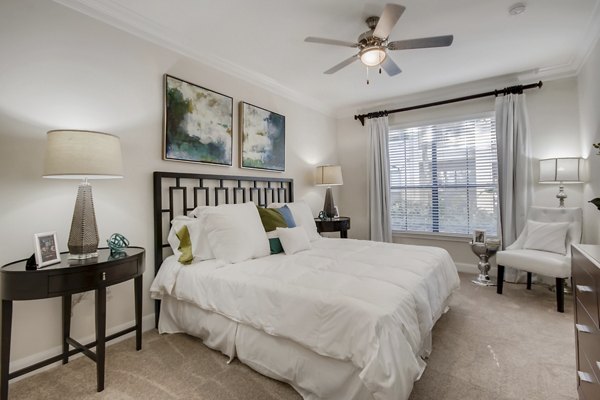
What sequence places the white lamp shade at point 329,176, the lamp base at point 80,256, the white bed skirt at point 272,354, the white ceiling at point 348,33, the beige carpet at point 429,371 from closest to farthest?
the white bed skirt at point 272,354 < the beige carpet at point 429,371 < the lamp base at point 80,256 < the white ceiling at point 348,33 < the white lamp shade at point 329,176

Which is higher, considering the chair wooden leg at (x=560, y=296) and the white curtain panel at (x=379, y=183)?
the white curtain panel at (x=379, y=183)

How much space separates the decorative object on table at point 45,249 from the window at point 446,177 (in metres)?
4.33

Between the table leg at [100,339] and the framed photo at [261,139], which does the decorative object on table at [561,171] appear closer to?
the framed photo at [261,139]

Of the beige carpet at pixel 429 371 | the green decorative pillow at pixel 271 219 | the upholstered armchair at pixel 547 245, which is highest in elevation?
the green decorative pillow at pixel 271 219

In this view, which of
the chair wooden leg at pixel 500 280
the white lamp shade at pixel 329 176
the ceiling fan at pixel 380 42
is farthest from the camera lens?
the white lamp shade at pixel 329 176

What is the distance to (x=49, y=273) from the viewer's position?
154cm

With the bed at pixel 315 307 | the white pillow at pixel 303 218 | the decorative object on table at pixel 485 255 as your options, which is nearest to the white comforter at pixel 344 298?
the bed at pixel 315 307

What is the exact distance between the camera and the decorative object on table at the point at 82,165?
1662 millimetres

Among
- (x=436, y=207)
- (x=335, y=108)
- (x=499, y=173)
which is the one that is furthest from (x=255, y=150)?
(x=499, y=173)

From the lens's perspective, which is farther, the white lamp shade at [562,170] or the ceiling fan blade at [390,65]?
the white lamp shade at [562,170]

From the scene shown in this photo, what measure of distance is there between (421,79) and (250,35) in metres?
2.36

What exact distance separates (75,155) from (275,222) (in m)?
1.70

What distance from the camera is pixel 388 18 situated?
196 cm

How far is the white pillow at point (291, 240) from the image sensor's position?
2.65m
